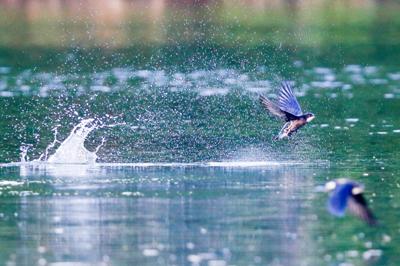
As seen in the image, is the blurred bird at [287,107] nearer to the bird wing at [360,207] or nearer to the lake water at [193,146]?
the lake water at [193,146]

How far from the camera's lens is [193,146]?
2180 cm

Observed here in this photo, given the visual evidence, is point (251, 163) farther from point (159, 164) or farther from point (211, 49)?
point (211, 49)

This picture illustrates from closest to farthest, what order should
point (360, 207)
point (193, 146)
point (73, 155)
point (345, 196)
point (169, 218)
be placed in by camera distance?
point (345, 196)
point (360, 207)
point (169, 218)
point (73, 155)
point (193, 146)

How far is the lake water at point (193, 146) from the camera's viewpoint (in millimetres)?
14508

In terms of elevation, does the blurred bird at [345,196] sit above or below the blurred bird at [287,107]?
below

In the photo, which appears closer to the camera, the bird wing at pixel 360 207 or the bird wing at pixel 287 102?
the bird wing at pixel 360 207

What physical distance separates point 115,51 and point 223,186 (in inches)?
883

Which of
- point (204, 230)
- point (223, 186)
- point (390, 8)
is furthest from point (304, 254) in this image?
point (390, 8)

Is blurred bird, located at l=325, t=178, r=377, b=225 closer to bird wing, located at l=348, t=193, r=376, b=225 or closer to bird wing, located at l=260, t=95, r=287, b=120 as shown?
bird wing, located at l=348, t=193, r=376, b=225

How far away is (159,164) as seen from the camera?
1994cm

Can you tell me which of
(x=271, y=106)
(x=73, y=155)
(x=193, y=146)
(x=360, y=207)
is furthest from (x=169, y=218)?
(x=193, y=146)

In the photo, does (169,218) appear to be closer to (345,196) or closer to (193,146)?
(345,196)

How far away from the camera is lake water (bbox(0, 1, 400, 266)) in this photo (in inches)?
571

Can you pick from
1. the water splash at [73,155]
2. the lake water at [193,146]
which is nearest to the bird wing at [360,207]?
the lake water at [193,146]
